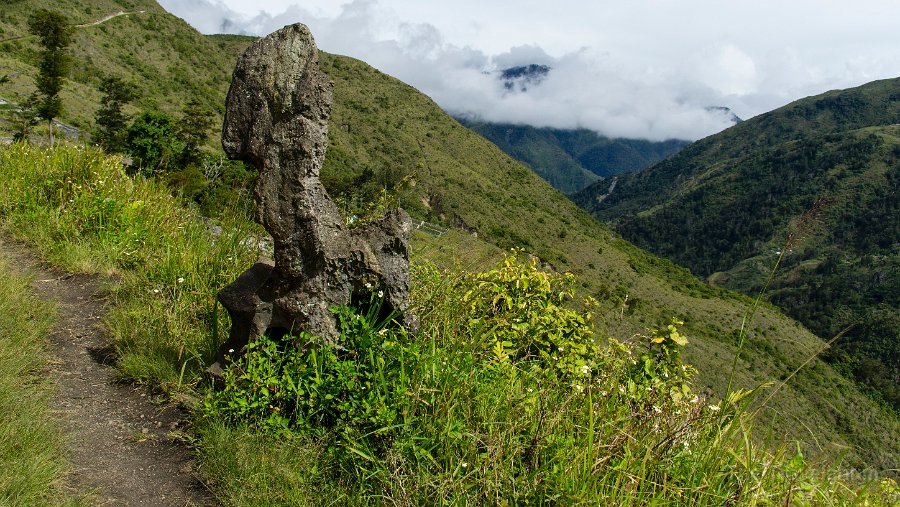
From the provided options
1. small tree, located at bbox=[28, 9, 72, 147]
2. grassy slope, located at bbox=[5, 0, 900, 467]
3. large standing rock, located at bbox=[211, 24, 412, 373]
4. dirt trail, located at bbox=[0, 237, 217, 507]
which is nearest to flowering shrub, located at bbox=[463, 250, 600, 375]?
large standing rock, located at bbox=[211, 24, 412, 373]

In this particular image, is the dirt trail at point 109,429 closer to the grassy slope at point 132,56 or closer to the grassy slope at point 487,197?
the grassy slope at point 487,197

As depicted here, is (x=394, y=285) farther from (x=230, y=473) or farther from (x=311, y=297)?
(x=230, y=473)

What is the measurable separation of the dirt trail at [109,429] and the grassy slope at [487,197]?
47.9m

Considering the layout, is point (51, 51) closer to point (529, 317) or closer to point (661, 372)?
point (529, 317)

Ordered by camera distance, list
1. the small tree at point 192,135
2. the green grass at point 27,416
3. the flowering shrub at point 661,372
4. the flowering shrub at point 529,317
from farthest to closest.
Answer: the small tree at point 192,135 → the flowering shrub at point 529,317 → the flowering shrub at point 661,372 → the green grass at point 27,416

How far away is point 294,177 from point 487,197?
80171 millimetres

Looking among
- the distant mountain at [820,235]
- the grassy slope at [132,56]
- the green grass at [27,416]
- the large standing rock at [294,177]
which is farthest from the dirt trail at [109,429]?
the distant mountain at [820,235]

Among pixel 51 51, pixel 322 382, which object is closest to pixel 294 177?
pixel 322 382

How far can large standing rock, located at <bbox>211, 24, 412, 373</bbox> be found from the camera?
367 centimetres

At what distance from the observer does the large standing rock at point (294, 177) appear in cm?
367

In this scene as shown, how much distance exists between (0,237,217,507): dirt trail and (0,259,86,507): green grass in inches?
3.9

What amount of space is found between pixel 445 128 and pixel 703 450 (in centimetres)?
10366

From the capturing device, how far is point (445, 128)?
10394 centimetres

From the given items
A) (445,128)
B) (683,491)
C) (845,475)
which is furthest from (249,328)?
(445,128)
